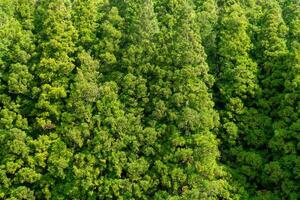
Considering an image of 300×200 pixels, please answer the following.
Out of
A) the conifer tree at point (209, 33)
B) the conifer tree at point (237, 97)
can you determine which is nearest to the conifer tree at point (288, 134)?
the conifer tree at point (237, 97)

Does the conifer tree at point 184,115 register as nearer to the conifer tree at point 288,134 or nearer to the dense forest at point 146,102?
the dense forest at point 146,102

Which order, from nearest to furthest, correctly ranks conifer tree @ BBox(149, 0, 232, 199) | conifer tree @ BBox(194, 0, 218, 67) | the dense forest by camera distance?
1. conifer tree @ BBox(149, 0, 232, 199)
2. the dense forest
3. conifer tree @ BBox(194, 0, 218, 67)

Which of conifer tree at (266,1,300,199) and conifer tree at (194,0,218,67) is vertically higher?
conifer tree at (194,0,218,67)

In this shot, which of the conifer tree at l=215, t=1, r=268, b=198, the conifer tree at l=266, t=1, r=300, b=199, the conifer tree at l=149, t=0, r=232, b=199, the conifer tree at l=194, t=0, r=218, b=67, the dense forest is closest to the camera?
the conifer tree at l=149, t=0, r=232, b=199

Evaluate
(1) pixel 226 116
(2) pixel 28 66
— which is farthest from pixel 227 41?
(2) pixel 28 66

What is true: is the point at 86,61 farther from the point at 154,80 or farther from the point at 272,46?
the point at 272,46

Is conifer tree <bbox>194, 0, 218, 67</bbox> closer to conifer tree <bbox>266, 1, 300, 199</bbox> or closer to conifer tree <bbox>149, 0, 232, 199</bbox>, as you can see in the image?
conifer tree <bbox>149, 0, 232, 199</bbox>

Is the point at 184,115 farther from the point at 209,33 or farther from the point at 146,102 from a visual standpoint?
the point at 209,33

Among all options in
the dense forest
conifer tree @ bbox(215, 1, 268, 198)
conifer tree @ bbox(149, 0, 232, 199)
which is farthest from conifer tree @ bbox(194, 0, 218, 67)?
conifer tree @ bbox(149, 0, 232, 199)
